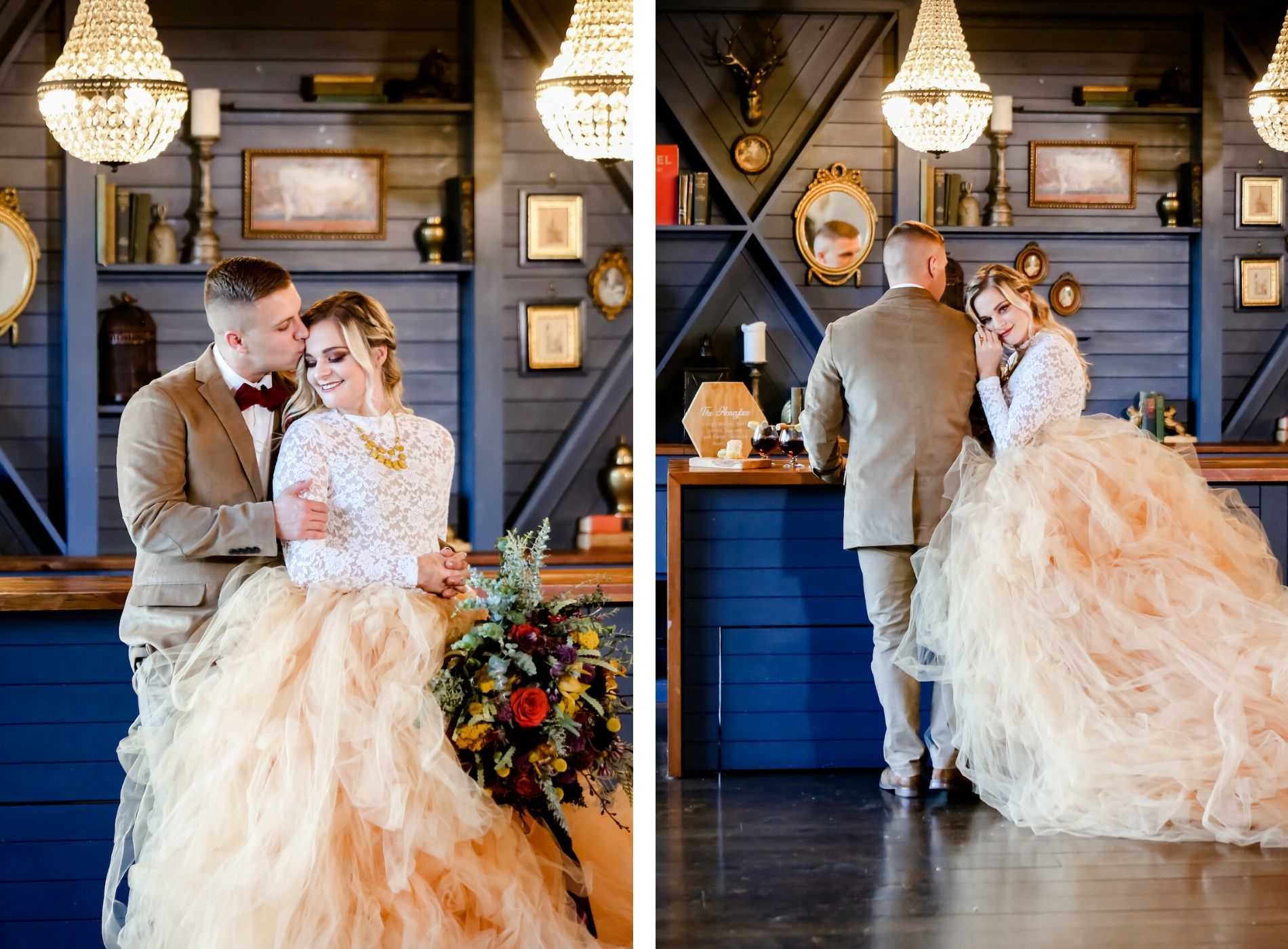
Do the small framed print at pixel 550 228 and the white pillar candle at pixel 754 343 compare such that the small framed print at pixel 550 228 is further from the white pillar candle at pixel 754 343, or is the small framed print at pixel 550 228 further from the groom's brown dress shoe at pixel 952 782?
the groom's brown dress shoe at pixel 952 782

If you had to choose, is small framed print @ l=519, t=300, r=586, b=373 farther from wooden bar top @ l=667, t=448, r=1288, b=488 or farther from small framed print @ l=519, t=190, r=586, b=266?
wooden bar top @ l=667, t=448, r=1288, b=488

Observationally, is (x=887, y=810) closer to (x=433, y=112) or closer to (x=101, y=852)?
(x=101, y=852)

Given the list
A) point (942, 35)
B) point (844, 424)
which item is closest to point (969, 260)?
point (942, 35)

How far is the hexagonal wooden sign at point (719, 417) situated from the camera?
3.94 meters

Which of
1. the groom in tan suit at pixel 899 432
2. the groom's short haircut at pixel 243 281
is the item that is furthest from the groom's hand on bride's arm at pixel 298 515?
the groom in tan suit at pixel 899 432

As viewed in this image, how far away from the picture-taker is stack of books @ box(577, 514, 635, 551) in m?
5.16

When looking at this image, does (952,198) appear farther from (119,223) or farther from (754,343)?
(119,223)

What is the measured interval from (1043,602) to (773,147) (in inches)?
110

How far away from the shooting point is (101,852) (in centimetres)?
294

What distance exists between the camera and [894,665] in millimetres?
3508

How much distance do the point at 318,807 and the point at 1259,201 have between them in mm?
3644

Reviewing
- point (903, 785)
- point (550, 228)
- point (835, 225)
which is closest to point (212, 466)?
point (903, 785)

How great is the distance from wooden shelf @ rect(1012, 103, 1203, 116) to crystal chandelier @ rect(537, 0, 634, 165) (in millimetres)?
1851

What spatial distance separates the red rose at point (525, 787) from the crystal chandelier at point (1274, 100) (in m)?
3.03
